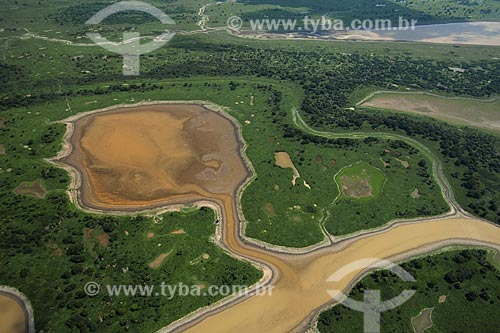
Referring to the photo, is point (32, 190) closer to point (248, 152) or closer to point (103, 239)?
point (103, 239)

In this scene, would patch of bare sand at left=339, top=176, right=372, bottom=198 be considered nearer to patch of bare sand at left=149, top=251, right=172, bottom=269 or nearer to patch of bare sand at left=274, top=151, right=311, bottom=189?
patch of bare sand at left=274, top=151, right=311, bottom=189

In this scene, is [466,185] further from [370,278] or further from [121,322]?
[121,322]

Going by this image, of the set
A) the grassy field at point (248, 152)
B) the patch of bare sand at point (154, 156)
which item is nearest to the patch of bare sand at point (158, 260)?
the grassy field at point (248, 152)

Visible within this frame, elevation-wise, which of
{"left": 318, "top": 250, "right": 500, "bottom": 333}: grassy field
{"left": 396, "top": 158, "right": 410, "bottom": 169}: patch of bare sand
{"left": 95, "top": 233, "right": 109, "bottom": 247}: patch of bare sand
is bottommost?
{"left": 318, "top": 250, "right": 500, "bottom": 333}: grassy field

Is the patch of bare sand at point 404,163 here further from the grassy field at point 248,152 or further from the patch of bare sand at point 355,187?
the patch of bare sand at point 355,187

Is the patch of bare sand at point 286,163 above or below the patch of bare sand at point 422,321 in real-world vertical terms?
above

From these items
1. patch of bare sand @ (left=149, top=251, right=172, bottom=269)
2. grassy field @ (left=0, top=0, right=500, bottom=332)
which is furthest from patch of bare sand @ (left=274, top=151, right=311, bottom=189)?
patch of bare sand @ (left=149, top=251, right=172, bottom=269)

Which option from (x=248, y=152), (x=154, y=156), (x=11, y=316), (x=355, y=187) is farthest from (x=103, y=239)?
(x=355, y=187)
